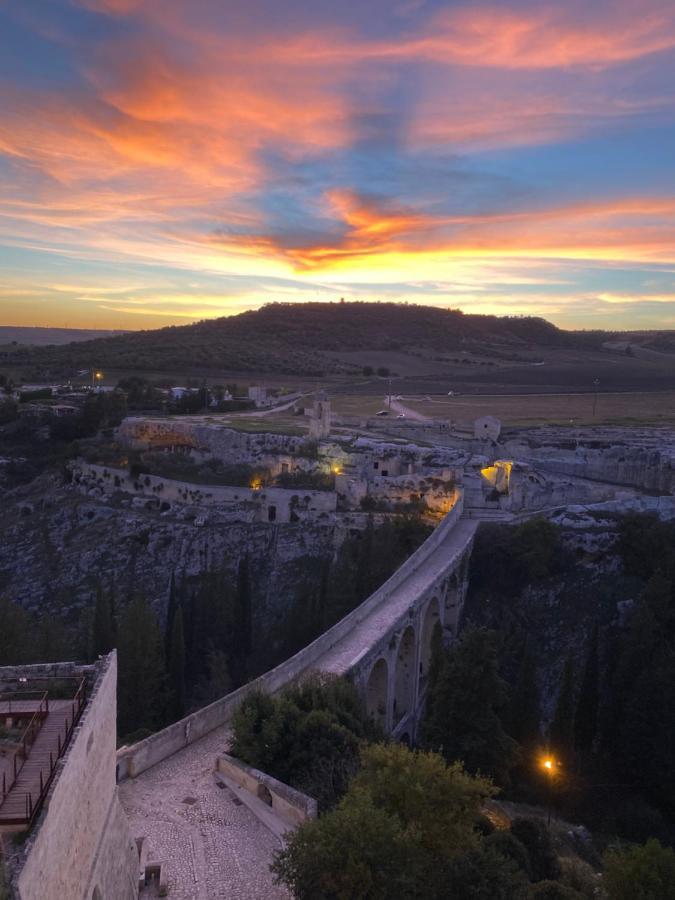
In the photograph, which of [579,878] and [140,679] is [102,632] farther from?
[579,878]

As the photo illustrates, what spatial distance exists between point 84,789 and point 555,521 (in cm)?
2817

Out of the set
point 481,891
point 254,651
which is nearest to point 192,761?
point 481,891

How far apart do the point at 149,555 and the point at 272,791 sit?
80.9ft

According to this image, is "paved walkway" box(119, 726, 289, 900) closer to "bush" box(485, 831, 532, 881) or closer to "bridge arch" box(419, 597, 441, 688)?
"bush" box(485, 831, 532, 881)

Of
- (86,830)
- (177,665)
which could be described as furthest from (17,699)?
(177,665)

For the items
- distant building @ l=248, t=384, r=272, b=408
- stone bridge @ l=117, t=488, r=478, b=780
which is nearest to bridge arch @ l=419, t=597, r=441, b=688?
stone bridge @ l=117, t=488, r=478, b=780

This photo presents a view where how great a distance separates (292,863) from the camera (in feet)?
32.1

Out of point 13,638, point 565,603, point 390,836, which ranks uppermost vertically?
point 390,836

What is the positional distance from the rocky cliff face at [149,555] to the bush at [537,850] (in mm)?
17868

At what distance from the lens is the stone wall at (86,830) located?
6.57 metres

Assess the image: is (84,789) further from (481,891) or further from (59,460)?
(59,460)

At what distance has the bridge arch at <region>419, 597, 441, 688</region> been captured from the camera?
24.8m

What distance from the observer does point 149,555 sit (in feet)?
118

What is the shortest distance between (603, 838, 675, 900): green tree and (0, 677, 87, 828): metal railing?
9898mm
